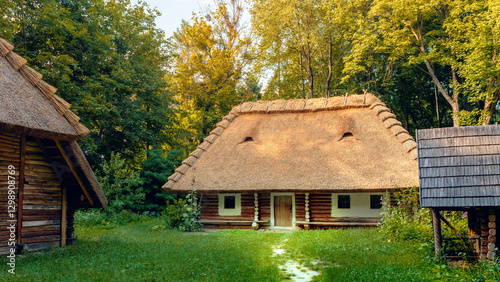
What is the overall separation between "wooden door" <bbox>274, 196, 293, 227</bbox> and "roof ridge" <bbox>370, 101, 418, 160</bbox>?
6.14 meters

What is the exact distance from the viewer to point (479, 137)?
34.4 ft

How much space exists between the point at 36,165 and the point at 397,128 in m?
16.2

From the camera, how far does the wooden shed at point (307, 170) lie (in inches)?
733

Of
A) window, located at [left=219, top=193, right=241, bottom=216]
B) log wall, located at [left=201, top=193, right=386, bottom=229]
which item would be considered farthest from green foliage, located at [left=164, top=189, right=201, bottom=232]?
window, located at [left=219, top=193, right=241, bottom=216]

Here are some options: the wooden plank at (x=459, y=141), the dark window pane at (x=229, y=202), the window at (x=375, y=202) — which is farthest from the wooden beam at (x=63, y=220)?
the window at (x=375, y=202)

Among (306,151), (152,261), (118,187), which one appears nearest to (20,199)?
(152,261)

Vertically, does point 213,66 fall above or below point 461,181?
above

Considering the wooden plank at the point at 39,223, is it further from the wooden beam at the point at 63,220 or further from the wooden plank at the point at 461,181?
the wooden plank at the point at 461,181

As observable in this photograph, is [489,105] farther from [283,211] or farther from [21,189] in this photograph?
[21,189]

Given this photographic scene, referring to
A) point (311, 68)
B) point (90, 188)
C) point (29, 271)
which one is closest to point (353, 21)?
point (311, 68)

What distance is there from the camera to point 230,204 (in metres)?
21.4

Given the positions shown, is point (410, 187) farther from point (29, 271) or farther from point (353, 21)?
point (353, 21)

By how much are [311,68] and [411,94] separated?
8.89 metres

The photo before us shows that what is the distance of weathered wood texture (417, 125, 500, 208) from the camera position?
9602 millimetres
